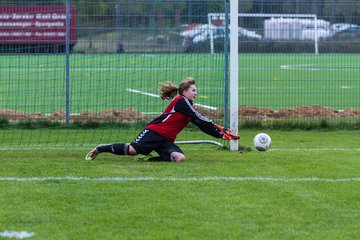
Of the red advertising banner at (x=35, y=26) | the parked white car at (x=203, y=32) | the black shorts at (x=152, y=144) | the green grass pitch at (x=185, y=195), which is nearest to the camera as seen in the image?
the green grass pitch at (x=185, y=195)

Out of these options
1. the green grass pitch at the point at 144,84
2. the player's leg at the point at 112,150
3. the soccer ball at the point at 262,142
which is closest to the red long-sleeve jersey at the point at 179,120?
the player's leg at the point at 112,150

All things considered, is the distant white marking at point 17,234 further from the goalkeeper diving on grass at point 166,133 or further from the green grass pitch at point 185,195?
the goalkeeper diving on grass at point 166,133

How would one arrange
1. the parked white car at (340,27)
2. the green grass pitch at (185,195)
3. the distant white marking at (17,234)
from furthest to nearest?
the parked white car at (340,27) < the green grass pitch at (185,195) < the distant white marking at (17,234)

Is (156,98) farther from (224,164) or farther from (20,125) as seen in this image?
(224,164)

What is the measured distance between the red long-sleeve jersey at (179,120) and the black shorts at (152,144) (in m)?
0.07

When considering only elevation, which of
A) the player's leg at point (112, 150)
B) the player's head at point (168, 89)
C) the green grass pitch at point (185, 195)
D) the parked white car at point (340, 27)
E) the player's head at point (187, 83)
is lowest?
the green grass pitch at point (185, 195)

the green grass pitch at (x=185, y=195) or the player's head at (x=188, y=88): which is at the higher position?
the player's head at (x=188, y=88)

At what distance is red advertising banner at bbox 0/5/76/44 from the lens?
15539mm

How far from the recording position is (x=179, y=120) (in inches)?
417

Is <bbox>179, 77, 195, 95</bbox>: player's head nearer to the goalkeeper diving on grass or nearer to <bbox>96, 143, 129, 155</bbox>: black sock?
the goalkeeper diving on grass

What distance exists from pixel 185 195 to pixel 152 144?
8.16 ft

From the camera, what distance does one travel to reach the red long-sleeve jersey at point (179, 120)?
10523 millimetres

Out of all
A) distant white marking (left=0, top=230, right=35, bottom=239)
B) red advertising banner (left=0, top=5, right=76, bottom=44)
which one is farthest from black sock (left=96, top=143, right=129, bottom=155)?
red advertising banner (left=0, top=5, right=76, bottom=44)

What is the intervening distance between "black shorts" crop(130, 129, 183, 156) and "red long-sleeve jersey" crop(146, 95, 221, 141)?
0.07 m
